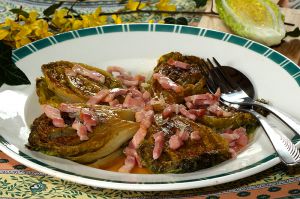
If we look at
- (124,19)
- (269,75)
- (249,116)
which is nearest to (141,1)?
(124,19)

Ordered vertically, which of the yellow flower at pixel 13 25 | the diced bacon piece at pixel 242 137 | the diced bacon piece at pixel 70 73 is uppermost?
the diced bacon piece at pixel 242 137

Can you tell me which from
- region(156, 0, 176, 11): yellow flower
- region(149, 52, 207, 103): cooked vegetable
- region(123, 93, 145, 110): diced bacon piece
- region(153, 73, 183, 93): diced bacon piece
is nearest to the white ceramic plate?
region(149, 52, 207, 103): cooked vegetable

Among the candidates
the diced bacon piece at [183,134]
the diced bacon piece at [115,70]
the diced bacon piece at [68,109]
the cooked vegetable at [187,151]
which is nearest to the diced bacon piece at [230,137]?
the cooked vegetable at [187,151]

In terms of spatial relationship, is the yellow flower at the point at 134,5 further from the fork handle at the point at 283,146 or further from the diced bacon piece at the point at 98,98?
the fork handle at the point at 283,146

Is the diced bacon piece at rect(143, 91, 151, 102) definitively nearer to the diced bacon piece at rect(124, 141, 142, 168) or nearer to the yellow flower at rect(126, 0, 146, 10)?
the diced bacon piece at rect(124, 141, 142, 168)

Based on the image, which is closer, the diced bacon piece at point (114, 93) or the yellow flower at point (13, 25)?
A: the diced bacon piece at point (114, 93)

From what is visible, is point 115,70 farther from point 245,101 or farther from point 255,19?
point 255,19

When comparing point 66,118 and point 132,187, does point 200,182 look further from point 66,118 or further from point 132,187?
point 66,118
